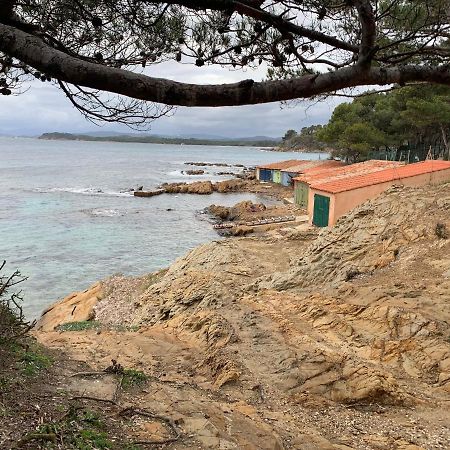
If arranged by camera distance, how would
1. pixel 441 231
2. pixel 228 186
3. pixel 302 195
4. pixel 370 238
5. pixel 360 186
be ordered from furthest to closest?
pixel 228 186
pixel 302 195
pixel 360 186
pixel 370 238
pixel 441 231

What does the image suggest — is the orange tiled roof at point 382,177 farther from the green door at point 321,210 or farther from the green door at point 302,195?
the green door at point 302,195

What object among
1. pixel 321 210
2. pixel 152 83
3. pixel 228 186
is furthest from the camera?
pixel 228 186

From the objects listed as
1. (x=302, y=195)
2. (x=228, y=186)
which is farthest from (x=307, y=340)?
(x=228, y=186)

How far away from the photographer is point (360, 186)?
19.8 m

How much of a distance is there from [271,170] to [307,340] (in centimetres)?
5304

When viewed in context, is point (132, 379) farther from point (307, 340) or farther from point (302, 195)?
point (302, 195)

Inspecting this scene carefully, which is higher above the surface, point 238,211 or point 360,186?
point 360,186

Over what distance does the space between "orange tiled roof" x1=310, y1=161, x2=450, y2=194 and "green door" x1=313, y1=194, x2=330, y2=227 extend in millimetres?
475

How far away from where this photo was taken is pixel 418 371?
27.0 feet

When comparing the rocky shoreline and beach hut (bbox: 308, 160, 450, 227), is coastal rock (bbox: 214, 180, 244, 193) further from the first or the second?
the rocky shoreline

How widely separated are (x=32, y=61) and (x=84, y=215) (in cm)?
3606

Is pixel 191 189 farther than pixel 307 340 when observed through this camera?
Yes

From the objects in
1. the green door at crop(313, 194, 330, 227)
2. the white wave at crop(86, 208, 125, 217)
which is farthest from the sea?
the green door at crop(313, 194, 330, 227)

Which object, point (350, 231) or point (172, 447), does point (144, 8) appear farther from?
point (350, 231)
